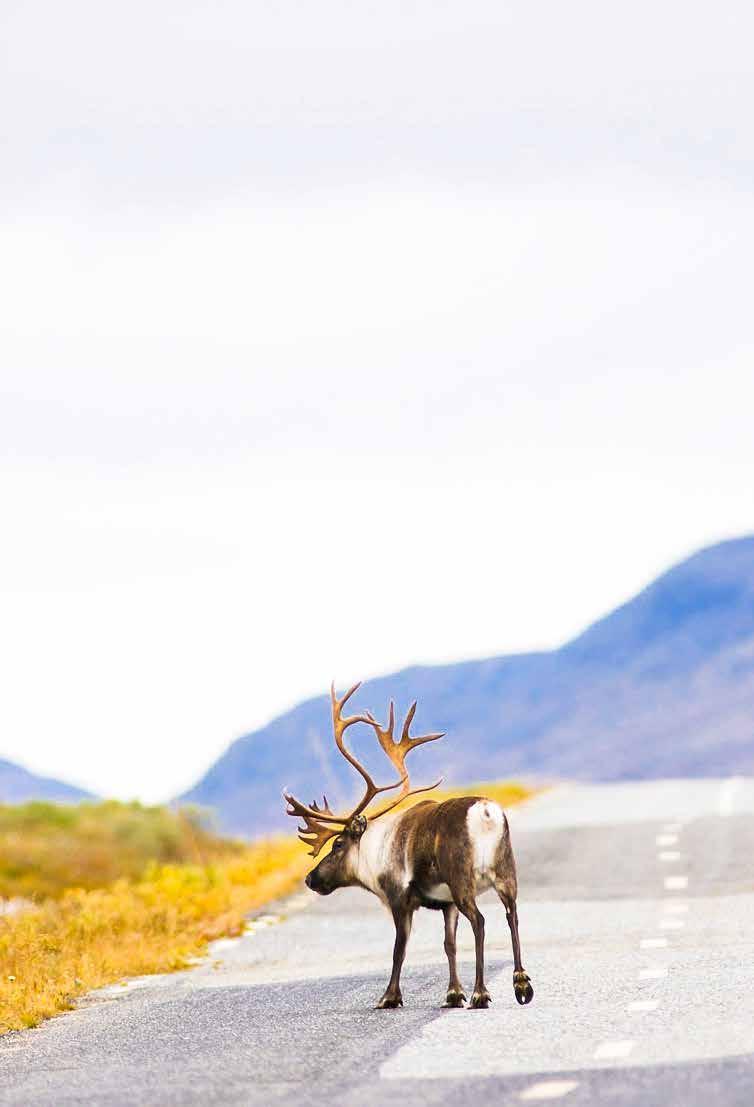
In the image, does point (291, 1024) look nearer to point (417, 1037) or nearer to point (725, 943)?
point (417, 1037)

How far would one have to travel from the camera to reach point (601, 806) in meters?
35.3

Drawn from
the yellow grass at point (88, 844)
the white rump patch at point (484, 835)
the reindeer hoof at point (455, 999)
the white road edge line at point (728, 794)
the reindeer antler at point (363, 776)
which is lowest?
the reindeer hoof at point (455, 999)

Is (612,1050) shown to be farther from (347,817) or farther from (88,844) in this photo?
(88,844)

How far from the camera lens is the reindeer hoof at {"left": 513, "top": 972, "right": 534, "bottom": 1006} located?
12555 millimetres


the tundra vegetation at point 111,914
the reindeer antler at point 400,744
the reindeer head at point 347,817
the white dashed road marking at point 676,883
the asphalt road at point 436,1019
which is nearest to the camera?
the asphalt road at point 436,1019

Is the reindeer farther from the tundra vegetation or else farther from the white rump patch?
the tundra vegetation

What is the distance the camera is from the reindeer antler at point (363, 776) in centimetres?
1391

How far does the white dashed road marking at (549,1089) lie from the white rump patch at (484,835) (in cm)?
320

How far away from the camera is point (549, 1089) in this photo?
9.20 m

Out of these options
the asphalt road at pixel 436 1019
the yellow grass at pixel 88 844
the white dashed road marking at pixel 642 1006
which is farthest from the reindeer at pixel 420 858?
the yellow grass at pixel 88 844

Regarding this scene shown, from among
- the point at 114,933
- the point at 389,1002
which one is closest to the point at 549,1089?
the point at 389,1002

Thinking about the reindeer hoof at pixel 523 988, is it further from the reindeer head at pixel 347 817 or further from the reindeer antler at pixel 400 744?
the reindeer antler at pixel 400 744

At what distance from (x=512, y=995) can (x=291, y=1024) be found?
154cm

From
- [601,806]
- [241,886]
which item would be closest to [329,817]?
[241,886]
